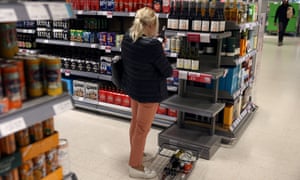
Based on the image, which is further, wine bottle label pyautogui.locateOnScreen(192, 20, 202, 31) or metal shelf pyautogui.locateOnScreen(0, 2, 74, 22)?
wine bottle label pyautogui.locateOnScreen(192, 20, 202, 31)

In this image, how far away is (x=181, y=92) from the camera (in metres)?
3.91

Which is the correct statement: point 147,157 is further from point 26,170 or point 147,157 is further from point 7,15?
point 7,15

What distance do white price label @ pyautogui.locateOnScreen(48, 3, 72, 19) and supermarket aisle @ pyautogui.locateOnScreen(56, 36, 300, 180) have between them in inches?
77.6

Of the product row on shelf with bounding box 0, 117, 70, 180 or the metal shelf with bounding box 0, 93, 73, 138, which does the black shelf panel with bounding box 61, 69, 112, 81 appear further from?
the metal shelf with bounding box 0, 93, 73, 138

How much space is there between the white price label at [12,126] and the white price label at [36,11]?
439 mm

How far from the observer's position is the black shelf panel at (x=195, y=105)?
3457mm

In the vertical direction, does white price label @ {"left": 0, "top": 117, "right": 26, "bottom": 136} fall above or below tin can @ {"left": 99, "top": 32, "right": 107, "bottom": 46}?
below

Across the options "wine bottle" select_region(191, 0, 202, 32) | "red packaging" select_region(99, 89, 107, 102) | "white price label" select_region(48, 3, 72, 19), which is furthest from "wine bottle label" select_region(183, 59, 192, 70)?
"white price label" select_region(48, 3, 72, 19)

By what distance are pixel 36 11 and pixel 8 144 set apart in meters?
0.61

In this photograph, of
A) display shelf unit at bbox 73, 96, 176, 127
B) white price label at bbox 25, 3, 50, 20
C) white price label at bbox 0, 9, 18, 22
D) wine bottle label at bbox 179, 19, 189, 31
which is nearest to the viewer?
white price label at bbox 0, 9, 18, 22

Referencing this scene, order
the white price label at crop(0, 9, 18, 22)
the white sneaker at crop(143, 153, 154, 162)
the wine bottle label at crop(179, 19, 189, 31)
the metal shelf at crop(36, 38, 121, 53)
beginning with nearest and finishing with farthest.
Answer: the white price label at crop(0, 9, 18, 22)
the wine bottle label at crop(179, 19, 189, 31)
the white sneaker at crop(143, 153, 154, 162)
the metal shelf at crop(36, 38, 121, 53)

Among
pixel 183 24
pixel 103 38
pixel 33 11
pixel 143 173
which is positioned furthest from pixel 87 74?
pixel 33 11

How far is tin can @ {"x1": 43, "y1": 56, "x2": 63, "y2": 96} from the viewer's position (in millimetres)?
1605

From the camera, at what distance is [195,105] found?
3615mm
